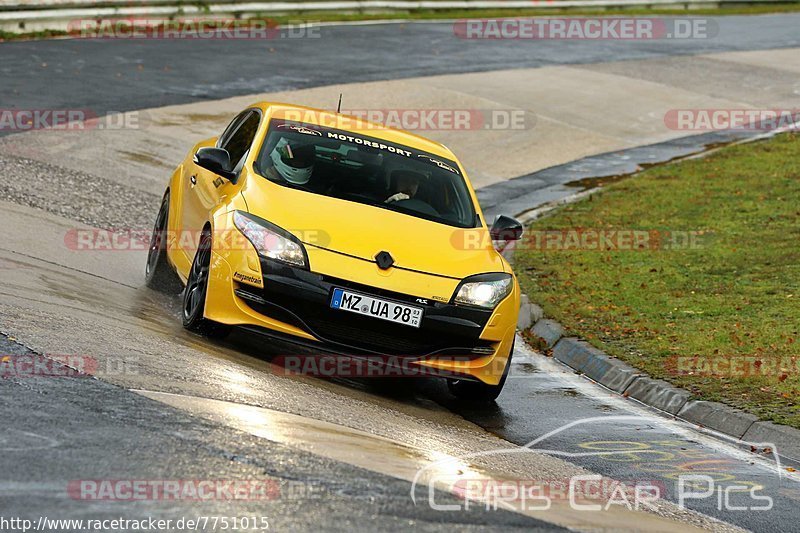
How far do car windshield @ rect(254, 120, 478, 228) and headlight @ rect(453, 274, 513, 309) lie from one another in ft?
2.91

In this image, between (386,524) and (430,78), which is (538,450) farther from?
(430,78)

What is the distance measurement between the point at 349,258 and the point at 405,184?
1504 mm

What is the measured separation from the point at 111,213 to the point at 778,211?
26.9 feet

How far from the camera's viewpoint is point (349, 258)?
823cm

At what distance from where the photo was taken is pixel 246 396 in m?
7.19

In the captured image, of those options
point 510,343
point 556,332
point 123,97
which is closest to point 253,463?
point 510,343

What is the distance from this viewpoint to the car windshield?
367 inches

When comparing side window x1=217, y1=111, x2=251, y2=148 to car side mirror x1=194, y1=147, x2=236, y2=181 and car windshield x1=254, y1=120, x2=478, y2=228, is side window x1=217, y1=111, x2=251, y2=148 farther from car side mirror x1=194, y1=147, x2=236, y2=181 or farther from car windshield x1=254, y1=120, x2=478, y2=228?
car side mirror x1=194, y1=147, x2=236, y2=181

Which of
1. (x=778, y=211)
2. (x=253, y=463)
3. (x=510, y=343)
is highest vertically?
(x=253, y=463)

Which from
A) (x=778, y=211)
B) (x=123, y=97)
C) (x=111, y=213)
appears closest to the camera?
(x=111, y=213)

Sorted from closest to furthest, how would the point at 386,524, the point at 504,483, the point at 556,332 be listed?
the point at 386,524
the point at 504,483
the point at 556,332

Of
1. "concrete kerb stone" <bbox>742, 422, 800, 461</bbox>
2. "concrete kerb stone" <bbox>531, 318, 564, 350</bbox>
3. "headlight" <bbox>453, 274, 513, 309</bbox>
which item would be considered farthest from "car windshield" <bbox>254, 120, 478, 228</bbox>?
"concrete kerb stone" <bbox>742, 422, 800, 461</bbox>

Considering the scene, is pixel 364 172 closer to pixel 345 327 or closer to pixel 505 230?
pixel 505 230

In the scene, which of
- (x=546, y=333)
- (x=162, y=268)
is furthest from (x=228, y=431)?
(x=546, y=333)
